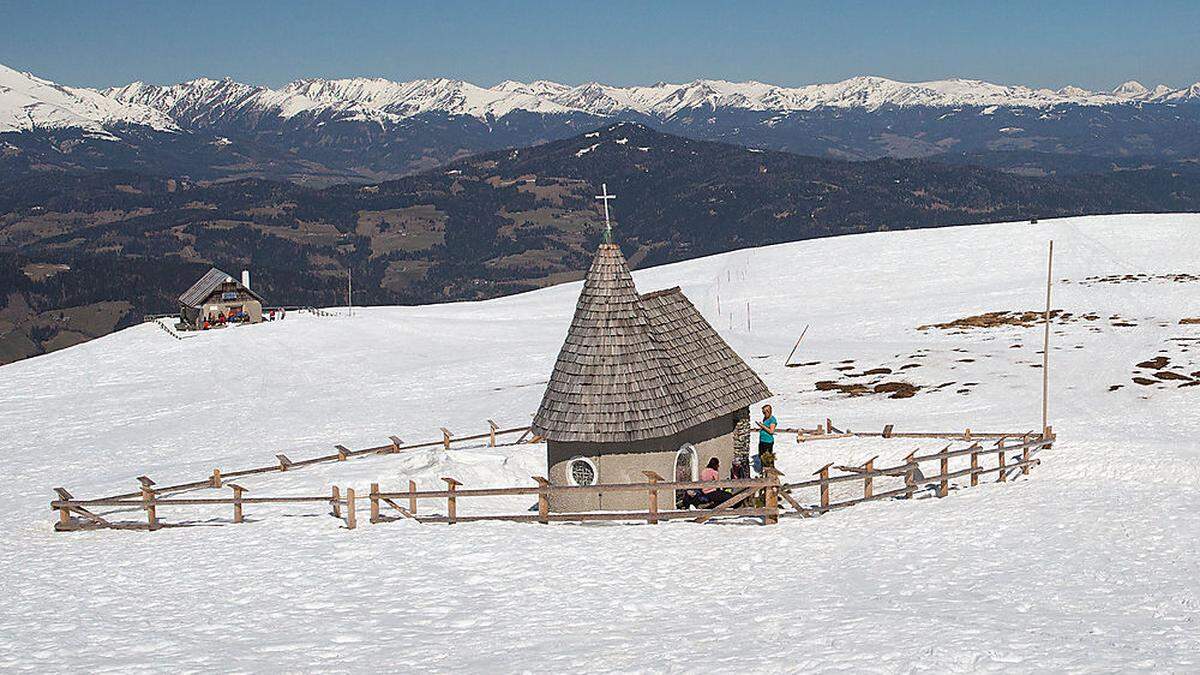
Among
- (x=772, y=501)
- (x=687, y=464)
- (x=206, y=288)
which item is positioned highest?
(x=206, y=288)

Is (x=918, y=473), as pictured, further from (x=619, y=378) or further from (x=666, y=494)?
(x=619, y=378)

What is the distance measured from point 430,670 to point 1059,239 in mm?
101551

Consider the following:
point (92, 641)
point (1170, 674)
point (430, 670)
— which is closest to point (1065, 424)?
point (1170, 674)

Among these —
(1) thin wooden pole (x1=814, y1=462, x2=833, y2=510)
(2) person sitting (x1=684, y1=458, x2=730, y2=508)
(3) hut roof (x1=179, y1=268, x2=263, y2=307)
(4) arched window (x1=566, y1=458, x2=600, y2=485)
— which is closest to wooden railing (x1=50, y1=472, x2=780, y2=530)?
(2) person sitting (x1=684, y1=458, x2=730, y2=508)

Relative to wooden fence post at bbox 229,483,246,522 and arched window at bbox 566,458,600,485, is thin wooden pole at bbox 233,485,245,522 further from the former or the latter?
arched window at bbox 566,458,600,485

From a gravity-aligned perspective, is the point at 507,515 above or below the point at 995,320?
below

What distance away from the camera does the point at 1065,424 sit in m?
38.6

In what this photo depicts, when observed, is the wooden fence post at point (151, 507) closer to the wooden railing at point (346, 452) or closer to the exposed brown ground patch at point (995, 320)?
the wooden railing at point (346, 452)

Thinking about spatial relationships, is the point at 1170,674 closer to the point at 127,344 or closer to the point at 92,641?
the point at 92,641

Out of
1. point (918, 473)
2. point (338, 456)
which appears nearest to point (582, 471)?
point (918, 473)

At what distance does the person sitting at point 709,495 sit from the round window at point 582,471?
3.04 metres

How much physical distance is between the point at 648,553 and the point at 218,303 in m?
87.2

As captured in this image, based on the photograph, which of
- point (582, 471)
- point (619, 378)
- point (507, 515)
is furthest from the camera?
point (507, 515)

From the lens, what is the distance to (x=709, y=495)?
3070 cm
